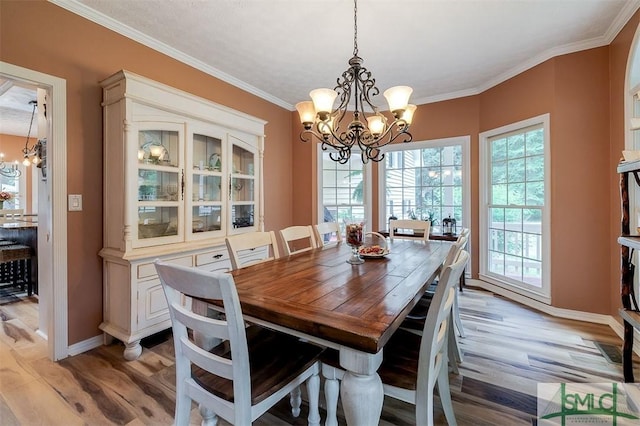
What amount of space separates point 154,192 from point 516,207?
383cm

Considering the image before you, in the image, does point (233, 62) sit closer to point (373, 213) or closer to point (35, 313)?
point (373, 213)

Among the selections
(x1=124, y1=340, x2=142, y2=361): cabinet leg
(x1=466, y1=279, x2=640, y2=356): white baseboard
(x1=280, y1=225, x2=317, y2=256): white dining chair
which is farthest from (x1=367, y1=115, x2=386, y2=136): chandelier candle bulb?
(x1=466, y1=279, x2=640, y2=356): white baseboard

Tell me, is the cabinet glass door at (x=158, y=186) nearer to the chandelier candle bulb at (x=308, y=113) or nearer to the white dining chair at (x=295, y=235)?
the white dining chair at (x=295, y=235)

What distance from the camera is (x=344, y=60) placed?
9.92 feet

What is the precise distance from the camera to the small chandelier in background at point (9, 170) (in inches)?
231

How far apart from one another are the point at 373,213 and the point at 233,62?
9.05 ft

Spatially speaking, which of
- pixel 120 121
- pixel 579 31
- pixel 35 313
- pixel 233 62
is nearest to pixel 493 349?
pixel 579 31

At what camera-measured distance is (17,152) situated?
242 inches

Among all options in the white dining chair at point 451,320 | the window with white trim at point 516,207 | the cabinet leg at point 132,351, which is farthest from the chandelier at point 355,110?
the cabinet leg at point 132,351

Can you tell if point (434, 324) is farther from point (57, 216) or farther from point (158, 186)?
point (57, 216)

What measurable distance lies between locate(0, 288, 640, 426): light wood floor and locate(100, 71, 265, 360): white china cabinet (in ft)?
0.90

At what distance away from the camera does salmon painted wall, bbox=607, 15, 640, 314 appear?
8.02 feet

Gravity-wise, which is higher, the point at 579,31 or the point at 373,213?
the point at 579,31

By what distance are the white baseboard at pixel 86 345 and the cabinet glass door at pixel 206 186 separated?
41.3 inches
